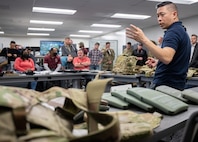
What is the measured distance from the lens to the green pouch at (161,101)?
99cm

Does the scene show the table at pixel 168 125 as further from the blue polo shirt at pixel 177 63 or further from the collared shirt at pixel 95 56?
the collared shirt at pixel 95 56

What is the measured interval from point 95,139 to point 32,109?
6.5 inches

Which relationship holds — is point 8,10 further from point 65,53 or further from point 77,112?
point 77,112

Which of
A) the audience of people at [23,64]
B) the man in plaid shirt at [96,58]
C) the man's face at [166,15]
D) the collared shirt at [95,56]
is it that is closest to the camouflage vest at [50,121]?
the man's face at [166,15]

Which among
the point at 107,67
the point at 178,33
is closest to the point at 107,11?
the point at 107,67

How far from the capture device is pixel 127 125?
28.4 inches

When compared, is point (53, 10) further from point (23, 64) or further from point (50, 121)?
point (50, 121)

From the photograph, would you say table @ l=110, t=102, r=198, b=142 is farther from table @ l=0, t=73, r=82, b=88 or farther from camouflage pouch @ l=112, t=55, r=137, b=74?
table @ l=0, t=73, r=82, b=88

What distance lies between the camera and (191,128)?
2.04 ft

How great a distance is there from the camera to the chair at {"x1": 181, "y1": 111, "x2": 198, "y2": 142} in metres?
0.61

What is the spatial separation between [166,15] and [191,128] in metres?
1.32

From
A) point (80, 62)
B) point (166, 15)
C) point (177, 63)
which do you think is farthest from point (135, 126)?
point (80, 62)

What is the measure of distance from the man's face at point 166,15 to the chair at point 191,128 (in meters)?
1.30

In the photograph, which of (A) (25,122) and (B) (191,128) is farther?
(B) (191,128)
